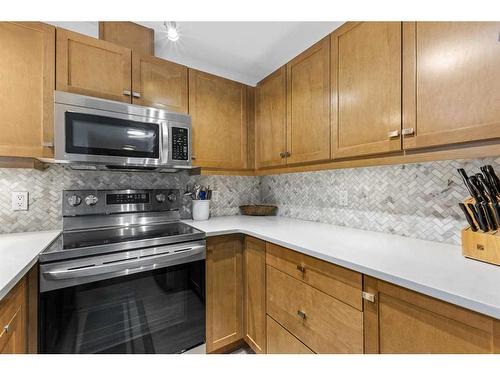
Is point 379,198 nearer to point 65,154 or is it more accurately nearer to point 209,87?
point 209,87

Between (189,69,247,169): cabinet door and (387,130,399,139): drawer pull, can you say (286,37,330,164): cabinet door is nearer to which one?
(387,130,399,139): drawer pull

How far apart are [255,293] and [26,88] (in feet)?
5.75

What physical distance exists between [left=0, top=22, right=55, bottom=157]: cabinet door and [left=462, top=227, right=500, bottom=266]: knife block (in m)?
2.03

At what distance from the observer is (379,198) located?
142 centimetres

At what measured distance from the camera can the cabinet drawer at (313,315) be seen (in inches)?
35.0

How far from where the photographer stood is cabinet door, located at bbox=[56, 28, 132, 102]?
127 centimetres

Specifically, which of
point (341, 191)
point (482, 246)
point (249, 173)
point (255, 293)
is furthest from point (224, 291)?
point (482, 246)

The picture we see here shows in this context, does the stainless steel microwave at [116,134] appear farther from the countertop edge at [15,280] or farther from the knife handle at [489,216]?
the knife handle at [489,216]

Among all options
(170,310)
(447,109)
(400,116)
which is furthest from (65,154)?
(447,109)

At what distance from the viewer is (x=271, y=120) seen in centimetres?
184

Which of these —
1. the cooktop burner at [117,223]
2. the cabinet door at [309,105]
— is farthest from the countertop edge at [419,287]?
the cooktop burner at [117,223]

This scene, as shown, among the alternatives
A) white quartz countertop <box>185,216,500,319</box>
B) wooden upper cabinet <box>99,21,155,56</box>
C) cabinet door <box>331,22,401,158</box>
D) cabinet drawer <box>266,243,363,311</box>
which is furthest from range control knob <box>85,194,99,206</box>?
cabinet door <box>331,22,401,158</box>

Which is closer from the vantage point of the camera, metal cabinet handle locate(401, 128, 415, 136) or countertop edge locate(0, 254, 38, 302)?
countertop edge locate(0, 254, 38, 302)

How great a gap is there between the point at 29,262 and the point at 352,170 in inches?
70.5
